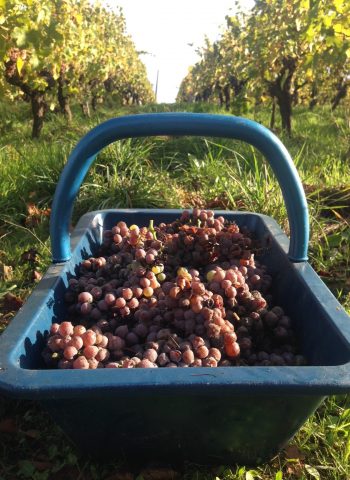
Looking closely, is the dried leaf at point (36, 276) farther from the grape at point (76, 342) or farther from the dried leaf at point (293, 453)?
the dried leaf at point (293, 453)

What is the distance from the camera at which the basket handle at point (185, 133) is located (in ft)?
4.07

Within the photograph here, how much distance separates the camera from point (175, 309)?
1.34 m

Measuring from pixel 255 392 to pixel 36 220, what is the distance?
2.52m

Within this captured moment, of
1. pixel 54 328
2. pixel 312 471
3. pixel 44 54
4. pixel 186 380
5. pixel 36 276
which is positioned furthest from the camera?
pixel 44 54

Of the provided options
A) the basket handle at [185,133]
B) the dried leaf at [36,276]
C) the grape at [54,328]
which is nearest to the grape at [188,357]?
the grape at [54,328]

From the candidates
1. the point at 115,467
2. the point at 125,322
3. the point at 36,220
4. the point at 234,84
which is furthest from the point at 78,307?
the point at 234,84

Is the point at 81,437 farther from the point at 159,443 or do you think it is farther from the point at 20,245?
the point at 20,245

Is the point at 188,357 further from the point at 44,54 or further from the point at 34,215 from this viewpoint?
the point at 44,54

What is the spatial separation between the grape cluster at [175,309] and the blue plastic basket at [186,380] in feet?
0.25

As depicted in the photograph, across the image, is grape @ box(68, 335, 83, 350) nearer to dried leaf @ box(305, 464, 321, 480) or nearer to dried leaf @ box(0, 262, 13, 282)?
dried leaf @ box(305, 464, 321, 480)

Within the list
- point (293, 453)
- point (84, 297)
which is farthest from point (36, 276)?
point (293, 453)

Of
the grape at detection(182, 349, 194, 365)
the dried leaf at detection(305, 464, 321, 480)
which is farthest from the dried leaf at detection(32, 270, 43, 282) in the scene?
the dried leaf at detection(305, 464, 321, 480)

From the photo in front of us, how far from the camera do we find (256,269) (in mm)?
1605

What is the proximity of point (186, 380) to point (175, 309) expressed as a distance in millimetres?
425
